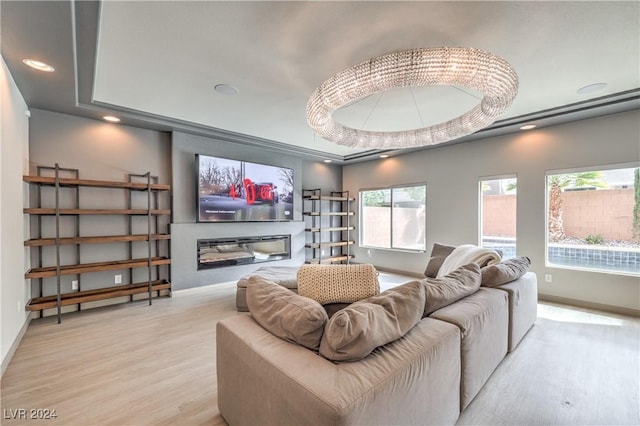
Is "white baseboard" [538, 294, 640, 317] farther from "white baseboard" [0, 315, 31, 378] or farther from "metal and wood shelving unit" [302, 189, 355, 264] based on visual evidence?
"white baseboard" [0, 315, 31, 378]

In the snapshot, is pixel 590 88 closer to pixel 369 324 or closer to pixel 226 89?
pixel 369 324

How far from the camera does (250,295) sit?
5.68ft

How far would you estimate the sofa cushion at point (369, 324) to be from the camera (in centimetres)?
121

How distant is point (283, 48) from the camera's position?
2.30 metres

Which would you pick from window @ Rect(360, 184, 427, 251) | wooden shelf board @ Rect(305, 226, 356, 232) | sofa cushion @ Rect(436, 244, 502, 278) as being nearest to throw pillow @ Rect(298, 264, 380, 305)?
sofa cushion @ Rect(436, 244, 502, 278)

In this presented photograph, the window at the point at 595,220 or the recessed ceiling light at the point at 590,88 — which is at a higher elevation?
the recessed ceiling light at the point at 590,88

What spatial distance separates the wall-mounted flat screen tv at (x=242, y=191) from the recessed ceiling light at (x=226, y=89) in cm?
168

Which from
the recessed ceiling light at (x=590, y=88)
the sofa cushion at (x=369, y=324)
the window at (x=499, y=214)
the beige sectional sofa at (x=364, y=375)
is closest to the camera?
the beige sectional sofa at (x=364, y=375)

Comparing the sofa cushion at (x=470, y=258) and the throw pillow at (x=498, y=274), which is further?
the sofa cushion at (x=470, y=258)

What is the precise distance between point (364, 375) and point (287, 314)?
0.46m

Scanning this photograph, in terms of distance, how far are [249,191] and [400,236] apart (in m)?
3.33

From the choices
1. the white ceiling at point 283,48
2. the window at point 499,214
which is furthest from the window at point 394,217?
the white ceiling at point 283,48

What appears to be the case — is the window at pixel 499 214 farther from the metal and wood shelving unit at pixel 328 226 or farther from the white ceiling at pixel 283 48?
the metal and wood shelving unit at pixel 328 226

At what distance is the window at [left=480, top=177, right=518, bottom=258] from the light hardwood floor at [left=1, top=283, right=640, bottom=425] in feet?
4.68
